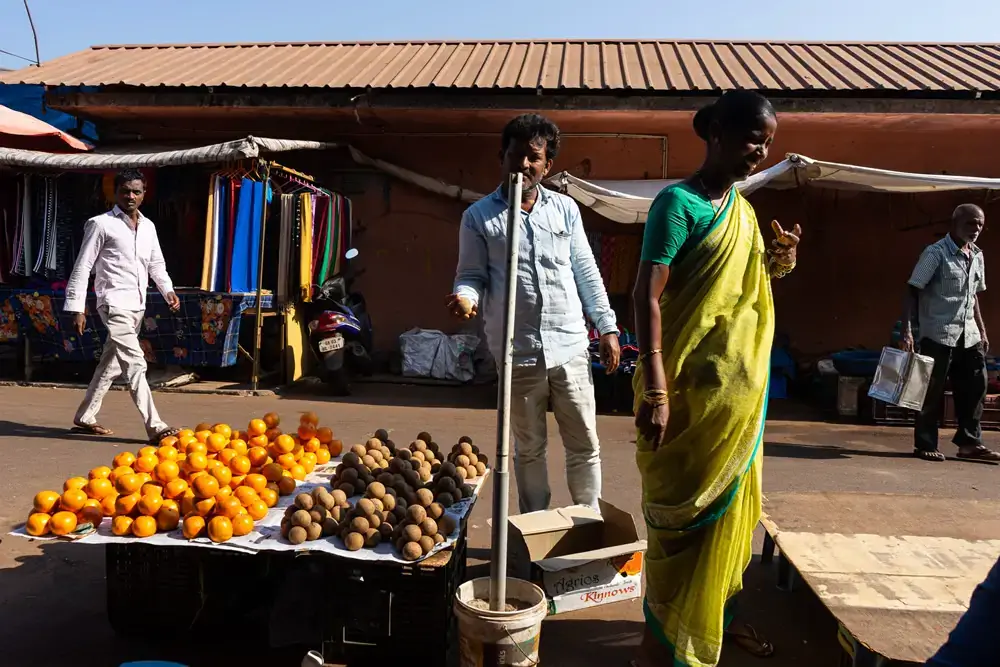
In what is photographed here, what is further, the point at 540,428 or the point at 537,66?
the point at 537,66

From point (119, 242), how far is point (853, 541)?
16.5 ft

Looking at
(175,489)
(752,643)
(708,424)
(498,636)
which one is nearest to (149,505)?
(175,489)

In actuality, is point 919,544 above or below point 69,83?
below

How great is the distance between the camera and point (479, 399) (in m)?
7.95

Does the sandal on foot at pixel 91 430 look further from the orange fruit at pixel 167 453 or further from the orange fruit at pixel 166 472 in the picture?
the orange fruit at pixel 166 472

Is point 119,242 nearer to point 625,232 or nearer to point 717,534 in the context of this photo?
point 717,534

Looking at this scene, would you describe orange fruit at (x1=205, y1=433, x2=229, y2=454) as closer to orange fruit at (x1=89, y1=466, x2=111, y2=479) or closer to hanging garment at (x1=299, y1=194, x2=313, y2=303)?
orange fruit at (x1=89, y1=466, x2=111, y2=479)

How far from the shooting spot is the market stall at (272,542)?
8.24 ft

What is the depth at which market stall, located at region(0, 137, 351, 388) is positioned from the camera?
759 cm

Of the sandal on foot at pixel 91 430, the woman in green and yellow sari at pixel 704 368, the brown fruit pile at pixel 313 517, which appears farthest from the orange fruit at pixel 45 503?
the sandal on foot at pixel 91 430

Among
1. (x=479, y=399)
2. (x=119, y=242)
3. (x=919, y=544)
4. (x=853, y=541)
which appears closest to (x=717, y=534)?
(x=853, y=541)

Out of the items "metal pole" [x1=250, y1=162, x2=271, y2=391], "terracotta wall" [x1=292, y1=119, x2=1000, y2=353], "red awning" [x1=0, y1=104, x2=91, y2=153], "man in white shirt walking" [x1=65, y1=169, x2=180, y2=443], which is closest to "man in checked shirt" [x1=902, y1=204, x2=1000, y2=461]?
"terracotta wall" [x1=292, y1=119, x2=1000, y2=353]

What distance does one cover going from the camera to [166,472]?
9.73 ft

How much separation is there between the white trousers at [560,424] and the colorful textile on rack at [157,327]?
17.0ft
